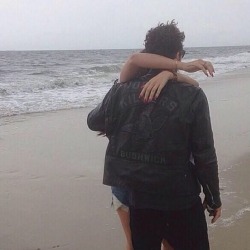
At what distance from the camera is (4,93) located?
14.4 meters

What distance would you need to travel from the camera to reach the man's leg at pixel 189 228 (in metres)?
1.97

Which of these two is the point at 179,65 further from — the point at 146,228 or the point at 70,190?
the point at 70,190

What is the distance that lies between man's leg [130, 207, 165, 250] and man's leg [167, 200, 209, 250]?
0.05 meters

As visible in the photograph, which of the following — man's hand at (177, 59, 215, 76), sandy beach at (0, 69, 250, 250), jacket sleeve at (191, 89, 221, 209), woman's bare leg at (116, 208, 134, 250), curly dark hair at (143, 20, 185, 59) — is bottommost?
sandy beach at (0, 69, 250, 250)

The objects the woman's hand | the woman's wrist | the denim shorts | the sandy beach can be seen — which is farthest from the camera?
the sandy beach

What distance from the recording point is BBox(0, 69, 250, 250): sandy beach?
3229 mm

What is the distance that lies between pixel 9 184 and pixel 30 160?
946mm

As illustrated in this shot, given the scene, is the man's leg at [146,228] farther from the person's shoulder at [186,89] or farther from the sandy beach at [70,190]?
the sandy beach at [70,190]

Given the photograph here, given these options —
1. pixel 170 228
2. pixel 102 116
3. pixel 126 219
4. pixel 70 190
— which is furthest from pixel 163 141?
pixel 70 190

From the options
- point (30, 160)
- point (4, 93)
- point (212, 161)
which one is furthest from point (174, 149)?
point (4, 93)

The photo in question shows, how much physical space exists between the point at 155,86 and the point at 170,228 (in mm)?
728

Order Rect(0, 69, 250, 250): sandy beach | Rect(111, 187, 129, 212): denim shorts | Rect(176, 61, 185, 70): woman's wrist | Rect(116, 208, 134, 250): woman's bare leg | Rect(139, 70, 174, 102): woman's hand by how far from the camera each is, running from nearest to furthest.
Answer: Rect(139, 70, 174, 102): woman's hand, Rect(176, 61, 185, 70): woman's wrist, Rect(111, 187, 129, 212): denim shorts, Rect(116, 208, 134, 250): woman's bare leg, Rect(0, 69, 250, 250): sandy beach

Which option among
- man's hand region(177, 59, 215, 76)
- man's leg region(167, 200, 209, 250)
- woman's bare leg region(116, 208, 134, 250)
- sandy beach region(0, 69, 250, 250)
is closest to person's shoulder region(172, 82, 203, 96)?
man's hand region(177, 59, 215, 76)

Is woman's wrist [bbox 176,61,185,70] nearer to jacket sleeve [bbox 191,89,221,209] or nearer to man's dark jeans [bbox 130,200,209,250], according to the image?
jacket sleeve [bbox 191,89,221,209]
